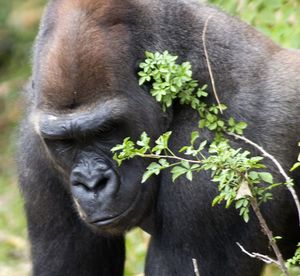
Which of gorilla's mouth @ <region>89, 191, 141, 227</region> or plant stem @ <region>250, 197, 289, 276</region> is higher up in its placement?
plant stem @ <region>250, 197, 289, 276</region>

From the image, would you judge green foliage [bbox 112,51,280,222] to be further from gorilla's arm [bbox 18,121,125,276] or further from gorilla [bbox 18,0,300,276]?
gorilla's arm [bbox 18,121,125,276]

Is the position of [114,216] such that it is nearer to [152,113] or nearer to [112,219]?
[112,219]

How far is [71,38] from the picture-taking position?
15.7 ft

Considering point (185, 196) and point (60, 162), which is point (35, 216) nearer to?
point (60, 162)

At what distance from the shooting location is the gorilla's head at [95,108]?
471cm

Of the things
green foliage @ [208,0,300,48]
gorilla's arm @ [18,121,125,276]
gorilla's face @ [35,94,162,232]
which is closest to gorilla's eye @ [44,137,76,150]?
gorilla's face @ [35,94,162,232]

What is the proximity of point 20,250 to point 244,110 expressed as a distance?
3757 millimetres

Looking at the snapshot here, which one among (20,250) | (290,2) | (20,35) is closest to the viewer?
(290,2)

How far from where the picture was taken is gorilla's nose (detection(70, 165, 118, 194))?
4695 mm

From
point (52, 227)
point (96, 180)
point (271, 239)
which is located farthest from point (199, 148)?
point (52, 227)

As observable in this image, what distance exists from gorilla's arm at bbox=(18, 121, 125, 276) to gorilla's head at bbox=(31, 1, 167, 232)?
1.46 feet

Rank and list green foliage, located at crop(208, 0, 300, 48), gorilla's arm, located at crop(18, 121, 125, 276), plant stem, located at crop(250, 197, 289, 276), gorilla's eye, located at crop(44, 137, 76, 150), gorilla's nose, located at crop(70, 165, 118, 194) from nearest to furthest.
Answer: plant stem, located at crop(250, 197, 289, 276), gorilla's nose, located at crop(70, 165, 118, 194), gorilla's eye, located at crop(44, 137, 76, 150), gorilla's arm, located at crop(18, 121, 125, 276), green foliage, located at crop(208, 0, 300, 48)

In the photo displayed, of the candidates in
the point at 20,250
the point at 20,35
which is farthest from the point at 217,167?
the point at 20,35

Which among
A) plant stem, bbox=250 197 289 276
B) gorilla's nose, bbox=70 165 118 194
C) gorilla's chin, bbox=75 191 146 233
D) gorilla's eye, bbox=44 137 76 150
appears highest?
plant stem, bbox=250 197 289 276
